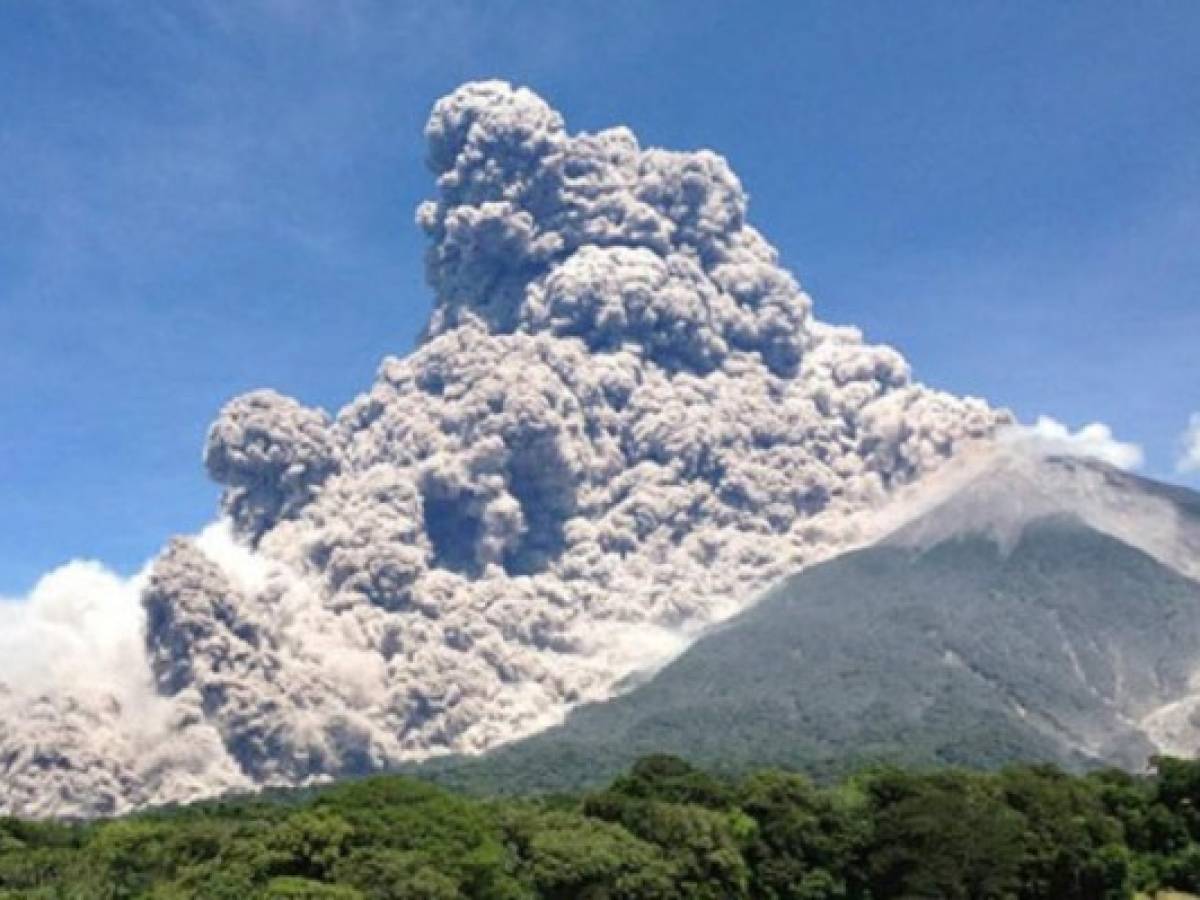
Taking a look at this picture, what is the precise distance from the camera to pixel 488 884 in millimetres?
69688

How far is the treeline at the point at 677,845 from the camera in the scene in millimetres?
68750

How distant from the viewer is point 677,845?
7869 centimetres

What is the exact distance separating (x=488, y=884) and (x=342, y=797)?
10.1 metres

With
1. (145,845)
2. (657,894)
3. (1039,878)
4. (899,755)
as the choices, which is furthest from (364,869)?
(899,755)

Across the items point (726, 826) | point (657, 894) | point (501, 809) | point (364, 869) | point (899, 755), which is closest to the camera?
point (364, 869)

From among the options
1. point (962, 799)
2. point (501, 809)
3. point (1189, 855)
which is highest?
point (501, 809)

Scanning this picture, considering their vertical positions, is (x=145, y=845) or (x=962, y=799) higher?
(x=145, y=845)

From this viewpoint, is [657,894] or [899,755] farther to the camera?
[899,755]

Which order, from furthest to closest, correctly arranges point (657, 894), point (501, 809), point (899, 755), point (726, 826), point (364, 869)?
point (899, 755) → point (501, 809) → point (726, 826) → point (657, 894) → point (364, 869)

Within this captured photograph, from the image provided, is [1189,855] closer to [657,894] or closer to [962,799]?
[962,799]

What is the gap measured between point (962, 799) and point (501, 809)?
2543cm

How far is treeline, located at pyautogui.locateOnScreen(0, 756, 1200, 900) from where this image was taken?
68.8 meters

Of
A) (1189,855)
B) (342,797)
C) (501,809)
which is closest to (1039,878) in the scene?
(1189,855)

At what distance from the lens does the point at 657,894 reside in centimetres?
7412
